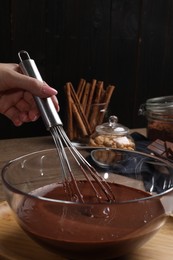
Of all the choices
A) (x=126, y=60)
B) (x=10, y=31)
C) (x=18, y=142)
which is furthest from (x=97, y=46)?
(x=18, y=142)

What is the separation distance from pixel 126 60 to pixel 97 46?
114 millimetres

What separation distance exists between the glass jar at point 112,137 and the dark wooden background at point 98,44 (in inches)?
6.0

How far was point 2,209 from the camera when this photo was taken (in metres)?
0.51

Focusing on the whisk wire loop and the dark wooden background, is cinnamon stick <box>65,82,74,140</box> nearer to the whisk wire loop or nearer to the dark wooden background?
the dark wooden background

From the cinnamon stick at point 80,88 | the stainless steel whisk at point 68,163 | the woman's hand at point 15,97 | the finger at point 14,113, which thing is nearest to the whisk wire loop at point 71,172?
the stainless steel whisk at point 68,163

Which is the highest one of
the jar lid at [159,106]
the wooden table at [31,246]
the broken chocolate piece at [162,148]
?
the jar lid at [159,106]

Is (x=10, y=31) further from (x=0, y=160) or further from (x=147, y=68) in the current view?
(x=147, y=68)

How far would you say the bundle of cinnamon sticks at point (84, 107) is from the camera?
102 centimetres

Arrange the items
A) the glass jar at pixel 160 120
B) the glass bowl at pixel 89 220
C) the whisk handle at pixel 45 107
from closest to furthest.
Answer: the glass bowl at pixel 89 220 < the whisk handle at pixel 45 107 < the glass jar at pixel 160 120

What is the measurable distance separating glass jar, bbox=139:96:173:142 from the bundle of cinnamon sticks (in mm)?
133

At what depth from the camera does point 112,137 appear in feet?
3.01

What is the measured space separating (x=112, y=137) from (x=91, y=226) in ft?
1.79

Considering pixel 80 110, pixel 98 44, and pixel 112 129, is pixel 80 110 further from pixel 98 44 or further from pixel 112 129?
pixel 98 44

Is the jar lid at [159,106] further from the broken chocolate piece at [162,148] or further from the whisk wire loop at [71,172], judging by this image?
the whisk wire loop at [71,172]
